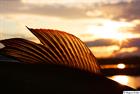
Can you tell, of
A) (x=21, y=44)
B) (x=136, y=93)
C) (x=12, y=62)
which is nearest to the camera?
(x=21, y=44)

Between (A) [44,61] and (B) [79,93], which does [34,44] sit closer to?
(A) [44,61]

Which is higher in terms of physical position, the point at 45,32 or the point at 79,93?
the point at 45,32

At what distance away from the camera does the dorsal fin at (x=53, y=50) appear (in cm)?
430

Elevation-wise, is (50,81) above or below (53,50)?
below

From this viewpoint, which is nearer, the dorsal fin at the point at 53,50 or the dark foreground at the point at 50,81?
the dorsal fin at the point at 53,50

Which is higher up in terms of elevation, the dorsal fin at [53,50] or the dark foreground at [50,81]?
the dorsal fin at [53,50]

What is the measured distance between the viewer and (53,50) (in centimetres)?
440

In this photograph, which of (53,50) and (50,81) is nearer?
(53,50)

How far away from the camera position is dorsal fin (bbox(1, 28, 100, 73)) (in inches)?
169

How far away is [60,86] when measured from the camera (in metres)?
4.86

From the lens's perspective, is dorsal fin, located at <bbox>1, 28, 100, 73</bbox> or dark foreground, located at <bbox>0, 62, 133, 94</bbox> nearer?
dorsal fin, located at <bbox>1, 28, 100, 73</bbox>

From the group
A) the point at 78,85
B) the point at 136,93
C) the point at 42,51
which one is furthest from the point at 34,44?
the point at 136,93

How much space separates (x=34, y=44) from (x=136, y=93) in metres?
1.46

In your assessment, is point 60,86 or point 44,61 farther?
point 60,86
